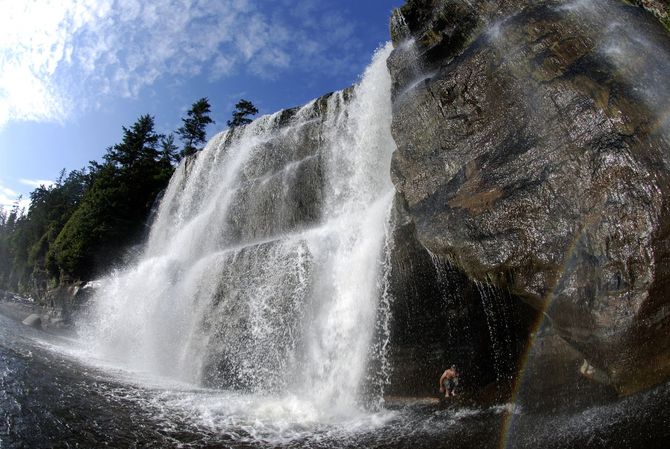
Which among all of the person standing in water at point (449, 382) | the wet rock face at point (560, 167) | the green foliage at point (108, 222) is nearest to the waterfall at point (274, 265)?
the person standing in water at point (449, 382)

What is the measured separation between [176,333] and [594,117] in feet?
52.3

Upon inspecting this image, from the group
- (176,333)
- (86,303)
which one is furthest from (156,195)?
(176,333)

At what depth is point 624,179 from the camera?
7.88 metres

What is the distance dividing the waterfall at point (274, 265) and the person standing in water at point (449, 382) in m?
1.82

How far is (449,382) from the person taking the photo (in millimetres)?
10117

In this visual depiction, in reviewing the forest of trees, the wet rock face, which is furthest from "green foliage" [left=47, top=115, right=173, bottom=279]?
the wet rock face

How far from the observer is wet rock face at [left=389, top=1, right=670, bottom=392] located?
7301mm

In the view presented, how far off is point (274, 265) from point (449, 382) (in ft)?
22.7

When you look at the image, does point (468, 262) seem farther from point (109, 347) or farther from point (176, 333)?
point (109, 347)

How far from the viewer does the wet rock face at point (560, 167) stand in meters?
7.30

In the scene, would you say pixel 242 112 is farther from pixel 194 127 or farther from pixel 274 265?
pixel 274 265

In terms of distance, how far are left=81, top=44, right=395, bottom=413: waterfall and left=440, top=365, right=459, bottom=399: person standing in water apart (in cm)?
182

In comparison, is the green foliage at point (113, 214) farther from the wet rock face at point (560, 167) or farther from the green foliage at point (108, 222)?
the wet rock face at point (560, 167)

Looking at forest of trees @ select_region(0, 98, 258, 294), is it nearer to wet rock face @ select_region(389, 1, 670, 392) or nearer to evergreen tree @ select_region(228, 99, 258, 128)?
evergreen tree @ select_region(228, 99, 258, 128)
